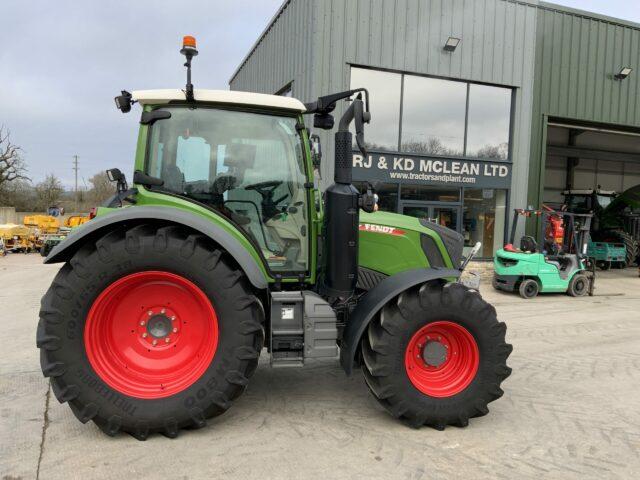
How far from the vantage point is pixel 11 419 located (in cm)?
325

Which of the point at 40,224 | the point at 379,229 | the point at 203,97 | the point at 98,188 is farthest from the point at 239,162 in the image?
the point at 98,188

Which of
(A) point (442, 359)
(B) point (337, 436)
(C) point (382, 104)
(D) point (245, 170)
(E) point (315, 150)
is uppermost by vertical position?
(C) point (382, 104)

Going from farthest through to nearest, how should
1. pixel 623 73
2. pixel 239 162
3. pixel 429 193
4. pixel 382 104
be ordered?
1. pixel 623 73
2. pixel 429 193
3. pixel 382 104
4. pixel 239 162

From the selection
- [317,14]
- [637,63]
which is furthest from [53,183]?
[637,63]

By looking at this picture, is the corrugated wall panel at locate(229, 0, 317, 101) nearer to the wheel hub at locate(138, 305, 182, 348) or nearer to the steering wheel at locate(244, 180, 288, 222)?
the steering wheel at locate(244, 180, 288, 222)

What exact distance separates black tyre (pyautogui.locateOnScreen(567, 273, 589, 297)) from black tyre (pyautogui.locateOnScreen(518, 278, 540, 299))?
90 cm

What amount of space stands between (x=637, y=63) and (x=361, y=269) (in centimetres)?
1477

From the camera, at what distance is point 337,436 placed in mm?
3061

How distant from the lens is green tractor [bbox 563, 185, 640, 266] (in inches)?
618

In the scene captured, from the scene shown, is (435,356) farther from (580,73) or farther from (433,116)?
(580,73)

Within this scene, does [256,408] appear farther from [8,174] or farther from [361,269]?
[8,174]

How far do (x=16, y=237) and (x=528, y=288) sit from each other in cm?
1791

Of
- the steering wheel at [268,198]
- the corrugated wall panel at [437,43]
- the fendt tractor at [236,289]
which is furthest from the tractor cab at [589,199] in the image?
the steering wheel at [268,198]

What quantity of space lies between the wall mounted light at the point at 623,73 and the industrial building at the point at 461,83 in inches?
2.5
